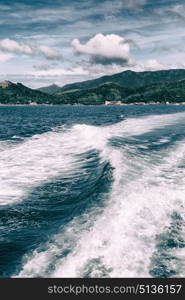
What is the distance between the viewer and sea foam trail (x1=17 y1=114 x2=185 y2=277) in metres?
9.06

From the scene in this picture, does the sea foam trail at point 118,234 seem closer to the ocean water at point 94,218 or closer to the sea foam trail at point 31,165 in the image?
the ocean water at point 94,218

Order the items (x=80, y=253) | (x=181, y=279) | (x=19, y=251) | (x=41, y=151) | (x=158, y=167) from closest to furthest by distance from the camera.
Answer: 1. (x=181, y=279)
2. (x=80, y=253)
3. (x=19, y=251)
4. (x=158, y=167)
5. (x=41, y=151)

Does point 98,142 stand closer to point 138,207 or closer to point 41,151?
point 41,151

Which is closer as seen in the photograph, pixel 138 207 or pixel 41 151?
pixel 138 207

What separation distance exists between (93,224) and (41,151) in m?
18.7

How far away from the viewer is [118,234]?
35.9 feet

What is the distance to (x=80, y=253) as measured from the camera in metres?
9.77

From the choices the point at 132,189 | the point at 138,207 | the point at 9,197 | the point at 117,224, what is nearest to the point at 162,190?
the point at 132,189

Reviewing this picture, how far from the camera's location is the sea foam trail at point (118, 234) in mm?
9062

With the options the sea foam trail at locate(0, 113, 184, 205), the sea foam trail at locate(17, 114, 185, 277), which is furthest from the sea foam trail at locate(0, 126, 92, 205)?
the sea foam trail at locate(17, 114, 185, 277)

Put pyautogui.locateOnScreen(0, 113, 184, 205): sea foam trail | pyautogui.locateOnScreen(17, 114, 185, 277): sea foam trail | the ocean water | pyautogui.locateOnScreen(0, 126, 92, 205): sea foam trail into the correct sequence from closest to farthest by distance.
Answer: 1. pyautogui.locateOnScreen(17, 114, 185, 277): sea foam trail
2. the ocean water
3. pyautogui.locateOnScreen(0, 126, 92, 205): sea foam trail
4. pyautogui.locateOnScreen(0, 113, 184, 205): sea foam trail

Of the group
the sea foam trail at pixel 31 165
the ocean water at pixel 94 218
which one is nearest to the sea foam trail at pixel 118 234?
the ocean water at pixel 94 218

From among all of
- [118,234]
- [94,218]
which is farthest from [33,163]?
[118,234]

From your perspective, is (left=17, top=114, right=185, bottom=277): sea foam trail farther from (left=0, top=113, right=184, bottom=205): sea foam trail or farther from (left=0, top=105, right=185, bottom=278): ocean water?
(left=0, top=113, right=184, bottom=205): sea foam trail
